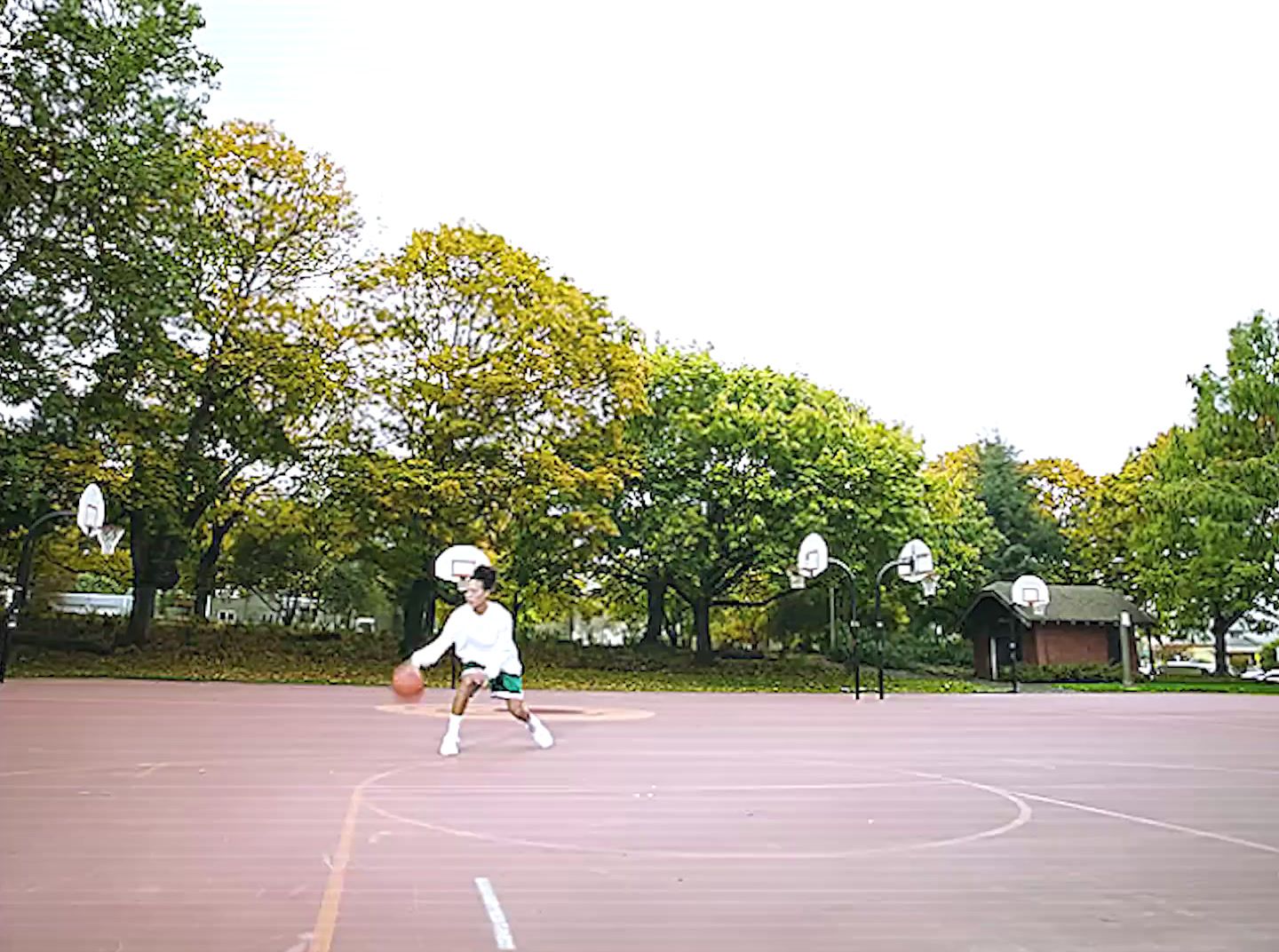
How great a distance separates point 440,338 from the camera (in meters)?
27.1

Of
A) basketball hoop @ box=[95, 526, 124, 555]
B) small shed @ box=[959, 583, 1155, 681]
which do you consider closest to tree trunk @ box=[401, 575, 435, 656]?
basketball hoop @ box=[95, 526, 124, 555]

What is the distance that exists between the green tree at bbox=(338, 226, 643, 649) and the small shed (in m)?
15.3

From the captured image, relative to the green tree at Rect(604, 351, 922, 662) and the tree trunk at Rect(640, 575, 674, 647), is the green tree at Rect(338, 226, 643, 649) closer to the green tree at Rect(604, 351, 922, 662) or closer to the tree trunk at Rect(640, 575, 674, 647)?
the green tree at Rect(604, 351, 922, 662)

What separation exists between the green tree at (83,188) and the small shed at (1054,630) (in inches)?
1013

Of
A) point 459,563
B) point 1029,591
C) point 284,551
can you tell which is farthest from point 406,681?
point 284,551

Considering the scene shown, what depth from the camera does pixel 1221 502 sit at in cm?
3484

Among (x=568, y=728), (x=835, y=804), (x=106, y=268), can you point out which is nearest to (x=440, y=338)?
(x=106, y=268)

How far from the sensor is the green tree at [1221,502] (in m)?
34.8

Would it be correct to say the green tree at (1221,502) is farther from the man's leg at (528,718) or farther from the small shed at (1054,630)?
the man's leg at (528,718)

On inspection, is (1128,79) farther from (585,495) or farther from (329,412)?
(329,412)

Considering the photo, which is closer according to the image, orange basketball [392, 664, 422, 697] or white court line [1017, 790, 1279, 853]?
white court line [1017, 790, 1279, 853]

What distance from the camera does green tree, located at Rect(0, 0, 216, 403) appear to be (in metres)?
21.0

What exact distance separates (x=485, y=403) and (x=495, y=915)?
22.7m

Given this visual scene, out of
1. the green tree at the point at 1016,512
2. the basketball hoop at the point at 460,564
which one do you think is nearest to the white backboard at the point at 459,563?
the basketball hoop at the point at 460,564
